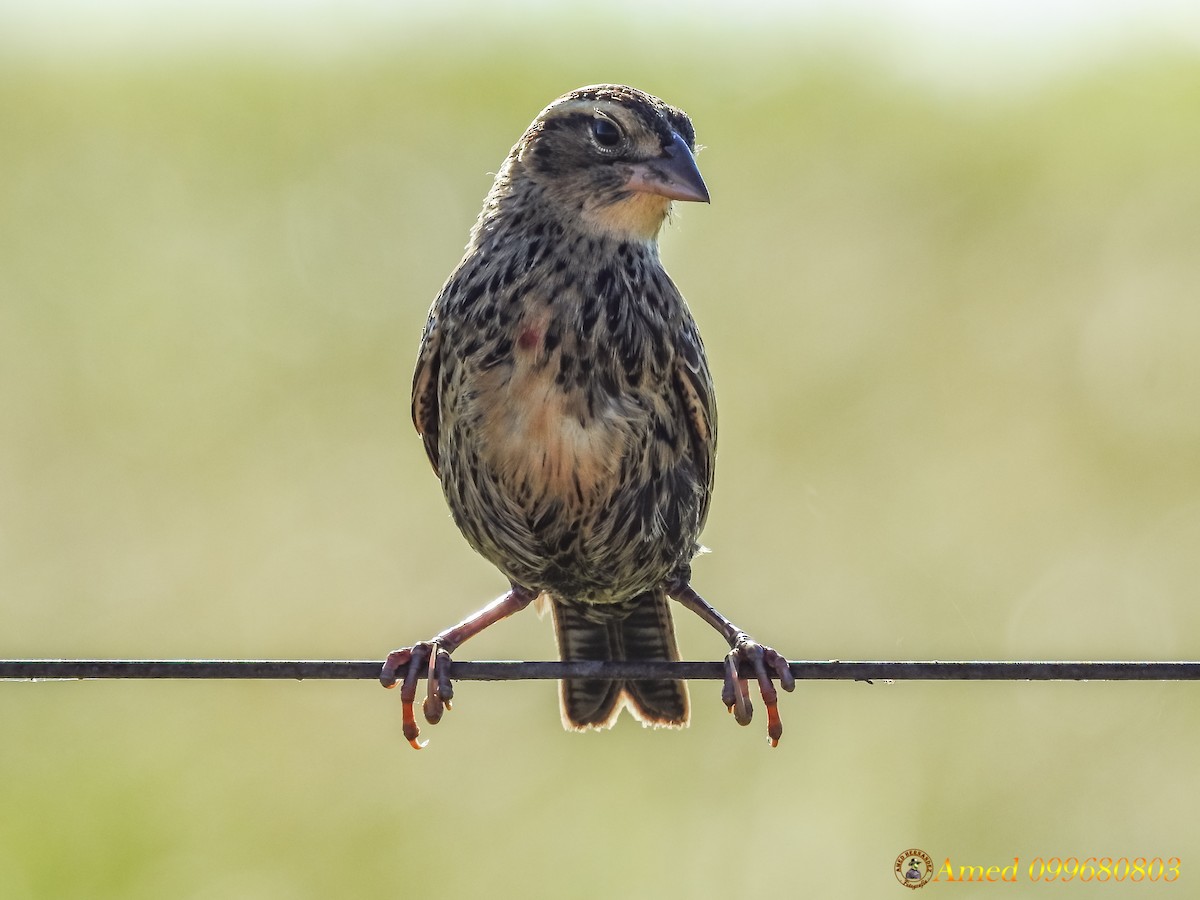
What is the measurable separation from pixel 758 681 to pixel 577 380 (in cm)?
103

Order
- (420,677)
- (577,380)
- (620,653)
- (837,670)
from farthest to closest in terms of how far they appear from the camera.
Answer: (620,653), (420,677), (577,380), (837,670)

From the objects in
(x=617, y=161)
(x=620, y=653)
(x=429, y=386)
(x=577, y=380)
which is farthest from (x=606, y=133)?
(x=620, y=653)

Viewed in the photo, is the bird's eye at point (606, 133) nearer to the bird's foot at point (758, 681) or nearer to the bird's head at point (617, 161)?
the bird's head at point (617, 161)

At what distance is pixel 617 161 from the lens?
421cm

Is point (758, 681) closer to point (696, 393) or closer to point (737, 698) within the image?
point (737, 698)

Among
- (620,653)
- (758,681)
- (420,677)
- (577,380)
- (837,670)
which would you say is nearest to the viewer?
(837,670)

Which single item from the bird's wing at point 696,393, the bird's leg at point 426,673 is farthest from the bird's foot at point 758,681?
the bird's leg at point 426,673

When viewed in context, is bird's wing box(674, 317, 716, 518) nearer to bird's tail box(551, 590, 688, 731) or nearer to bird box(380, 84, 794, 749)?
bird box(380, 84, 794, 749)

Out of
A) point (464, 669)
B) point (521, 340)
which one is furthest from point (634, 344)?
point (464, 669)

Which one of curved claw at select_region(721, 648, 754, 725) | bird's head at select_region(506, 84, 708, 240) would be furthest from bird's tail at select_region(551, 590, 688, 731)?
bird's head at select_region(506, 84, 708, 240)

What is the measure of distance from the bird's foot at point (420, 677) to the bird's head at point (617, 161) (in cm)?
136

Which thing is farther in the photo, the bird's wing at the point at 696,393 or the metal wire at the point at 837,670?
the bird's wing at the point at 696,393

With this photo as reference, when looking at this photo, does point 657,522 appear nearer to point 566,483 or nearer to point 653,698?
point 566,483

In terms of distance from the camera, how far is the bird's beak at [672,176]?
406cm
